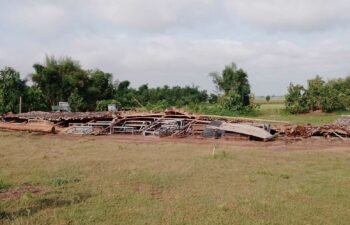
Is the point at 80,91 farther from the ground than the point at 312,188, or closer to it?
farther from the ground

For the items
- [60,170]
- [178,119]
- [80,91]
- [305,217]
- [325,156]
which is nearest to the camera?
[305,217]

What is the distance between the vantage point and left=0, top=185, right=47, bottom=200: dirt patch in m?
8.18

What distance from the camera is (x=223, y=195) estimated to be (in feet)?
27.5

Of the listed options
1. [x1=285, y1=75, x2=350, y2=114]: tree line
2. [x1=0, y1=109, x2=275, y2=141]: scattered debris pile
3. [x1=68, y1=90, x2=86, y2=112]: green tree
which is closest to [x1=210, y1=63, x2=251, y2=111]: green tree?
[x1=285, y1=75, x2=350, y2=114]: tree line

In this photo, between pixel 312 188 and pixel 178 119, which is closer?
pixel 312 188

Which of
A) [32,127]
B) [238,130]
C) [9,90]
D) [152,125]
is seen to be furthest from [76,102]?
[238,130]

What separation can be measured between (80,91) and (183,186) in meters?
36.9

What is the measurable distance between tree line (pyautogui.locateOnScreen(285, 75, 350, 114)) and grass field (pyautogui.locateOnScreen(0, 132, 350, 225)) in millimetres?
29818

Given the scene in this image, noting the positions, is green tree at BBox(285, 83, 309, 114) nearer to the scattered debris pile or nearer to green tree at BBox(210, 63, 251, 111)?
green tree at BBox(210, 63, 251, 111)

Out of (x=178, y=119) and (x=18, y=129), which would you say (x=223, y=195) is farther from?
(x=18, y=129)

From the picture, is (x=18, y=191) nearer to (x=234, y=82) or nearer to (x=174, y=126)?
(x=174, y=126)

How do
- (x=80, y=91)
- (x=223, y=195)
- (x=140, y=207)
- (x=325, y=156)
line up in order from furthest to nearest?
(x=80, y=91) → (x=325, y=156) → (x=223, y=195) → (x=140, y=207)

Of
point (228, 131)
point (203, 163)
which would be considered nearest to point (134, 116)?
point (228, 131)

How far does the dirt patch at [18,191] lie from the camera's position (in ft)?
26.8
